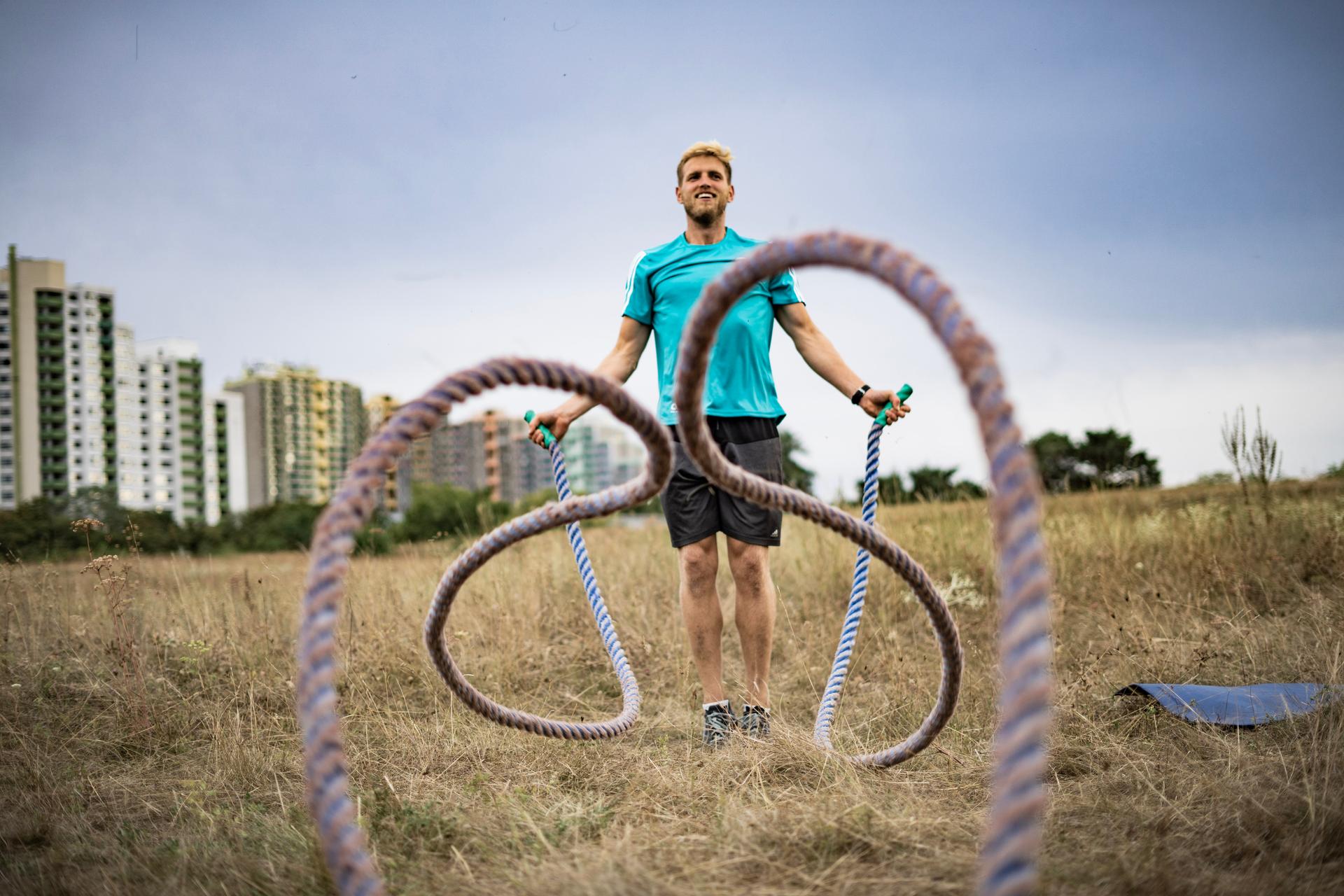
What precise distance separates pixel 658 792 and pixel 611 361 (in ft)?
5.28

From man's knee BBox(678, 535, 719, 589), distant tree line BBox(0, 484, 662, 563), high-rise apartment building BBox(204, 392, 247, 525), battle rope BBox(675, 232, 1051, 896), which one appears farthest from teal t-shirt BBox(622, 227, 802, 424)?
high-rise apartment building BBox(204, 392, 247, 525)


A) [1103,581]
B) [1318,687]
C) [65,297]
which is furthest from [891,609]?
[65,297]

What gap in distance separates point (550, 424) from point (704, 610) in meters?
0.96

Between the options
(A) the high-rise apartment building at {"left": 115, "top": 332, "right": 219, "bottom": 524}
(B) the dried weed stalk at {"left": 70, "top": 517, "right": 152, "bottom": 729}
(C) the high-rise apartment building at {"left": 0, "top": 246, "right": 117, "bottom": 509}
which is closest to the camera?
(B) the dried weed stalk at {"left": 70, "top": 517, "right": 152, "bottom": 729}

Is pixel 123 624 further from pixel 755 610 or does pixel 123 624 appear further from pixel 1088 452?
pixel 1088 452

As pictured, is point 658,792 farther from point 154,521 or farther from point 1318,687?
point 154,521

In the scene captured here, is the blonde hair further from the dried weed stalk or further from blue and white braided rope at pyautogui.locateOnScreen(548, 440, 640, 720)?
the dried weed stalk

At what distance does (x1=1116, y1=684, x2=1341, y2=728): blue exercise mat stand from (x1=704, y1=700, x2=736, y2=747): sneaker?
1.57m

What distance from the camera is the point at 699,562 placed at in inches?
134

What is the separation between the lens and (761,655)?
343 centimetres

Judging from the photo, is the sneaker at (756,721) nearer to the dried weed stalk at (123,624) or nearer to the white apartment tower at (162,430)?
the dried weed stalk at (123,624)

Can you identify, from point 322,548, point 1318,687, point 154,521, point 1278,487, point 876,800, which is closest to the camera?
point 322,548

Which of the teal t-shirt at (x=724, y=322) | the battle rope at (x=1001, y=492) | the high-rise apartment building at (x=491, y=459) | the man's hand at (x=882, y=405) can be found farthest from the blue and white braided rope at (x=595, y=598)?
the high-rise apartment building at (x=491, y=459)

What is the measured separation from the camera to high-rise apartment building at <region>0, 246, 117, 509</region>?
71375 mm
